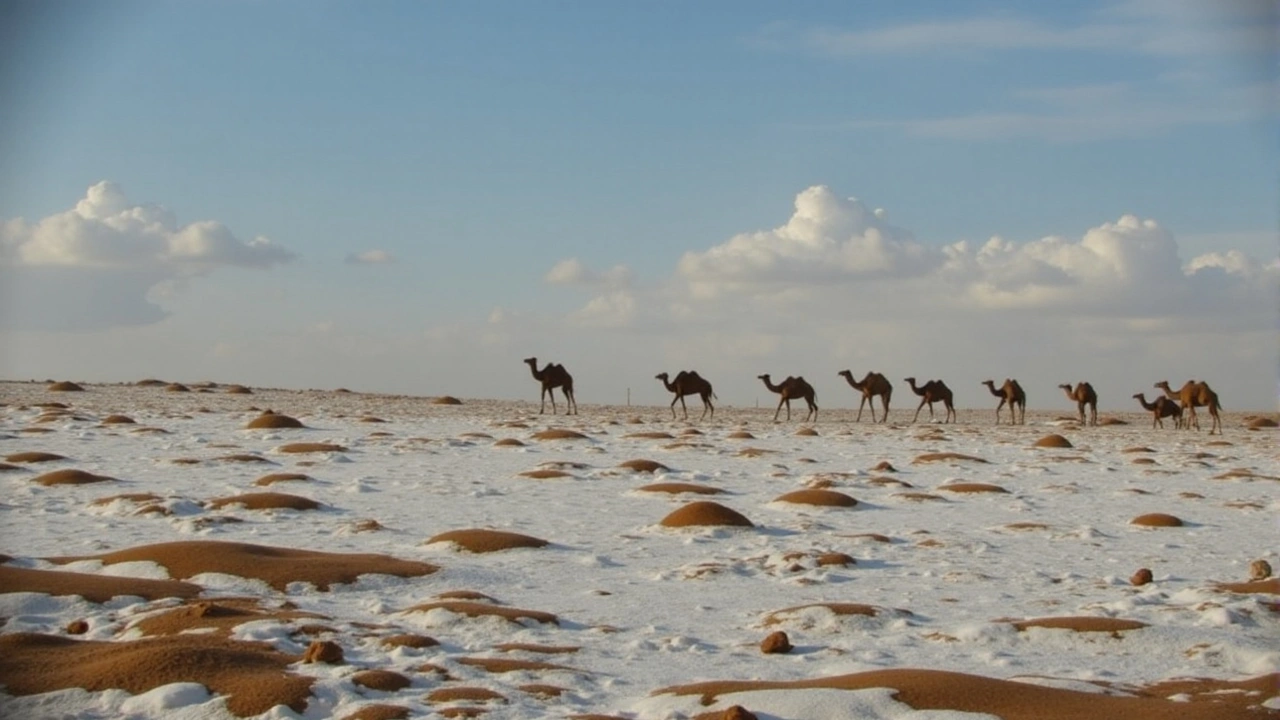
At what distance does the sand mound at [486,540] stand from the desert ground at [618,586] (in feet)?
0.16

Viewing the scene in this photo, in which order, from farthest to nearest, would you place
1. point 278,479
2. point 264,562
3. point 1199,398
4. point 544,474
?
point 1199,398 → point 544,474 → point 278,479 → point 264,562

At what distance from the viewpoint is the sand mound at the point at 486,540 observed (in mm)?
16531

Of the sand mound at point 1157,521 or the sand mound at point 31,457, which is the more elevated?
the sand mound at point 31,457

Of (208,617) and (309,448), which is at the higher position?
(309,448)

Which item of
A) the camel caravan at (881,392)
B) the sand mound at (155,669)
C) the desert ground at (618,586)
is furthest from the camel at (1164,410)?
the sand mound at (155,669)

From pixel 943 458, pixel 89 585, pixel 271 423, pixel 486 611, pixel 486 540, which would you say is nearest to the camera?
pixel 486 611

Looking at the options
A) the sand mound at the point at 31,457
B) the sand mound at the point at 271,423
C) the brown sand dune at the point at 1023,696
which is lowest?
the brown sand dune at the point at 1023,696

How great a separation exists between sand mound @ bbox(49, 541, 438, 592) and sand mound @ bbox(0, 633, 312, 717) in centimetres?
330

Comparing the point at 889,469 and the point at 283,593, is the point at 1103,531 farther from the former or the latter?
the point at 283,593

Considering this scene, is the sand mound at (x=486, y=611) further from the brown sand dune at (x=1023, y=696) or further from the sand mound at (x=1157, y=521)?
the sand mound at (x=1157, y=521)

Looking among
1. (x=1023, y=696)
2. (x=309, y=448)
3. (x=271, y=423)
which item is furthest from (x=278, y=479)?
(x=1023, y=696)

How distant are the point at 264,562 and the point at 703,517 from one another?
21.3 ft

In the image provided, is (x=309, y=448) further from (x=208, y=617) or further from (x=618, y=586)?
(x=208, y=617)

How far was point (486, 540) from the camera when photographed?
16.7m
